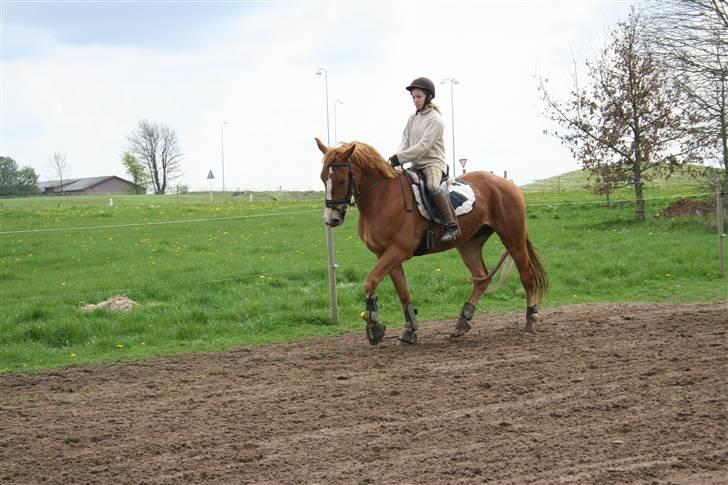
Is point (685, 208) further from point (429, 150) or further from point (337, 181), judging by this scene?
point (337, 181)

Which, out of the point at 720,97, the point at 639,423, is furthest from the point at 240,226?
the point at 639,423

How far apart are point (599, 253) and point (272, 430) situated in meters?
10.8

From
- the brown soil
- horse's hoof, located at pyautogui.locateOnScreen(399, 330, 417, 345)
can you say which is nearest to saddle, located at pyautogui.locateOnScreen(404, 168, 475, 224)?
horse's hoof, located at pyautogui.locateOnScreen(399, 330, 417, 345)

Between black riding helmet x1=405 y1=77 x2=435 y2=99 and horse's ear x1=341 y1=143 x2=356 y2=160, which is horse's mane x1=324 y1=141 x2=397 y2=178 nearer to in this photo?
horse's ear x1=341 y1=143 x2=356 y2=160

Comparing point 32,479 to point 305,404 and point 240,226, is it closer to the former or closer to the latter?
point 305,404

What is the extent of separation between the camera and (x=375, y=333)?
8.22 meters

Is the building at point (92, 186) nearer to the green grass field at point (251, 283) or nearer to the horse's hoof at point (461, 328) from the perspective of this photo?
the green grass field at point (251, 283)

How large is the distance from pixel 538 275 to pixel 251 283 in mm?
4880

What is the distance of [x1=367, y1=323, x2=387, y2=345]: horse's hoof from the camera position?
820 cm

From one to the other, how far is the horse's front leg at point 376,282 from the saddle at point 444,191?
606 millimetres

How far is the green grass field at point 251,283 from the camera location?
9.39 metres

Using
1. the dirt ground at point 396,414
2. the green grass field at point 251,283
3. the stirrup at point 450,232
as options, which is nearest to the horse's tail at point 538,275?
the dirt ground at point 396,414

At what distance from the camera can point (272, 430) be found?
5.23 meters

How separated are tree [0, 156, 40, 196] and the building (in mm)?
10349
